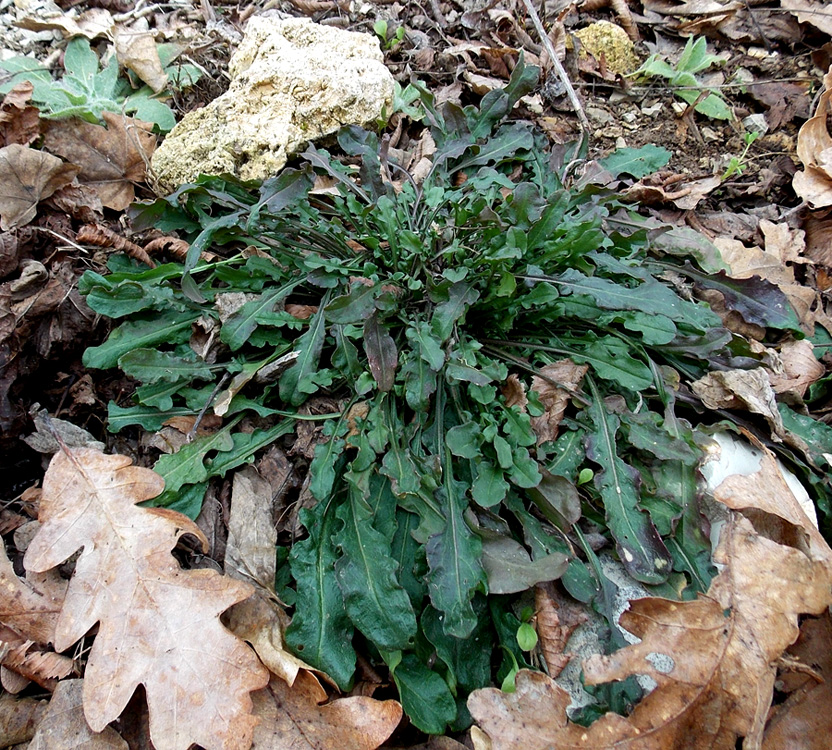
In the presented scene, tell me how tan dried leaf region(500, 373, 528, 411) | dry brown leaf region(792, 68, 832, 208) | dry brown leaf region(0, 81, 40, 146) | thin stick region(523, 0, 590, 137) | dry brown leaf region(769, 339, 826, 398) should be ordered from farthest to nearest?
thin stick region(523, 0, 590, 137)
dry brown leaf region(792, 68, 832, 208)
dry brown leaf region(0, 81, 40, 146)
dry brown leaf region(769, 339, 826, 398)
tan dried leaf region(500, 373, 528, 411)

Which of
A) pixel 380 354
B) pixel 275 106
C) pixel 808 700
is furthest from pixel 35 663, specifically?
pixel 275 106

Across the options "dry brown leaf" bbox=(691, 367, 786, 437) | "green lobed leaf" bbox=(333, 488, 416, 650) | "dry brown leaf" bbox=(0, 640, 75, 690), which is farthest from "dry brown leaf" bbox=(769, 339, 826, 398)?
"dry brown leaf" bbox=(0, 640, 75, 690)

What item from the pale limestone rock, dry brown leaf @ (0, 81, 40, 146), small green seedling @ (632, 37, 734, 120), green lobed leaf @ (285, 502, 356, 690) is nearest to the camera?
green lobed leaf @ (285, 502, 356, 690)

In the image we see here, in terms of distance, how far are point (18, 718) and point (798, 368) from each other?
2568 millimetres

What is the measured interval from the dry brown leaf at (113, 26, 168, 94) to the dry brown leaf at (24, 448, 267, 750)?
1.83 metres

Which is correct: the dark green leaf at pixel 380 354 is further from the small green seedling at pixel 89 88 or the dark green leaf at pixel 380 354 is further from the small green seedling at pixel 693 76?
the small green seedling at pixel 693 76

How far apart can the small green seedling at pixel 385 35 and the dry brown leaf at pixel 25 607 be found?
Answer: 2604mm

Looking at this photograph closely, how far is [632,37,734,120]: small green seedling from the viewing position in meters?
2.75

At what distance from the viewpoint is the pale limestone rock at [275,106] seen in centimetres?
230

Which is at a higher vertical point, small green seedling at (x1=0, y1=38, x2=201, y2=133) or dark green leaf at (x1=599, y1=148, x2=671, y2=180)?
small green seedling at (x1=0, y1=38, x2=201, y2=133)

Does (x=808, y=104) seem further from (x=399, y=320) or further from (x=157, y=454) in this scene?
Answer: (x=157, y=454)

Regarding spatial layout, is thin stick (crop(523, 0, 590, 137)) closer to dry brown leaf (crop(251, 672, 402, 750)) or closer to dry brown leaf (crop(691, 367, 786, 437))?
dry brown leaf (crop(691, 367, 786, 437))

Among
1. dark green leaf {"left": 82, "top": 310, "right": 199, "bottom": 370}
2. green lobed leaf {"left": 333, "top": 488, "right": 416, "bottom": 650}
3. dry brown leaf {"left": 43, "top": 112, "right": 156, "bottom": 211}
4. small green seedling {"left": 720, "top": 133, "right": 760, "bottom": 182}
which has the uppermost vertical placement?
dry brown leaf {"left": 43, "top": 112, "right": 156, "bottom": 211}

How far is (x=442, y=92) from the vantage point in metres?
2.72
